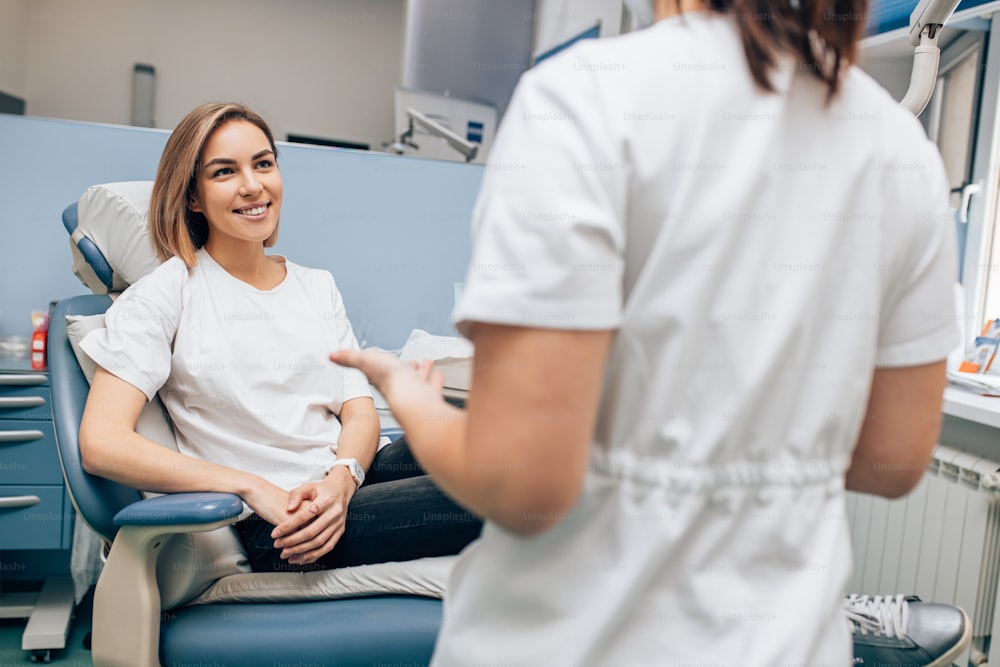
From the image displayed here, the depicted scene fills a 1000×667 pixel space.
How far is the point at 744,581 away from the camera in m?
0.56

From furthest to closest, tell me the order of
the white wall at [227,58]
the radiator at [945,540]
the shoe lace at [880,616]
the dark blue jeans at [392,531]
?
the white wall at [227,58], the radiator at [945,540], the dark blue jeans at [392,531], the shoe lace at [880,616]

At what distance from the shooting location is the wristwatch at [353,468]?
→ 4.78 feet

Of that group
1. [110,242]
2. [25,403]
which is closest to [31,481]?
[25,403]

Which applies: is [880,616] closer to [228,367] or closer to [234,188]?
[228,367]

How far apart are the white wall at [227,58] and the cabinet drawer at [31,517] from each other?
12.0 feet

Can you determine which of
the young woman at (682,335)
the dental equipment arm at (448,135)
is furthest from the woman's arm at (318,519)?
the dental equipment arm at (448,135)

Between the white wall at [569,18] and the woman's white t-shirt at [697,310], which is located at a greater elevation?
the white wall at [569,18]

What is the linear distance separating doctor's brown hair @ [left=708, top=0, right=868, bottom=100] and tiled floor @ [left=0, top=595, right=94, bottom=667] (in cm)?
218

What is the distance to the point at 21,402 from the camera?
81.5 inches

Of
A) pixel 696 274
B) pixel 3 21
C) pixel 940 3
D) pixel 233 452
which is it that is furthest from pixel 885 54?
pixel 3 21

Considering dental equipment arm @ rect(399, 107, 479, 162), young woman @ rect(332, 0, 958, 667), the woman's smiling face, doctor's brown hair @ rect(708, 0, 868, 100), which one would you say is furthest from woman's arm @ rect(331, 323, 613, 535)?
dental equipment arm @ rect(399, 107, 479, 162)

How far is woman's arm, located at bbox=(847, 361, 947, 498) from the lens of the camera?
64 cm

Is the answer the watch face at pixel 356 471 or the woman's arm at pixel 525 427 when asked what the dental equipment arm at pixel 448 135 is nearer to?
the watch face at pixel 356 471

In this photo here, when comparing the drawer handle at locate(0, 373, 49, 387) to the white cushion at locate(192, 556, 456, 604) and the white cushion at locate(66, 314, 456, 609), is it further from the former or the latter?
the white cushion at locate(192, 556, 456, 604)
